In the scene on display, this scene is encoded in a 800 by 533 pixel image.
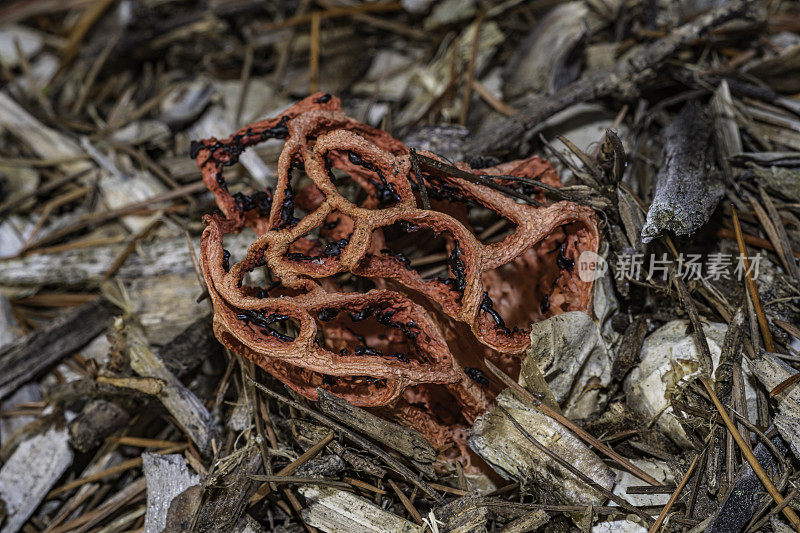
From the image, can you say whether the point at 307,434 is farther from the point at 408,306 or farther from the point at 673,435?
the point at 673,435

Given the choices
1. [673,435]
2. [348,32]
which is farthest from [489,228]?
[348,32]

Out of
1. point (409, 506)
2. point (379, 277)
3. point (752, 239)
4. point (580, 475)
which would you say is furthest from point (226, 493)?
point (752, 239)

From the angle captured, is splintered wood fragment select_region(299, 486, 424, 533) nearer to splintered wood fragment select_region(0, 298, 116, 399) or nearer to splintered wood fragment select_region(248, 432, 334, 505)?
splintered wood fragment select_region(248, 432, 334, 505)

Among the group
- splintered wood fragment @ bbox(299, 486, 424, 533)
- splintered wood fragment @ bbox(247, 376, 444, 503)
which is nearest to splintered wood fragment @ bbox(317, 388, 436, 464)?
splintered wood fragment @ bbox(247, 376, 444, 503)

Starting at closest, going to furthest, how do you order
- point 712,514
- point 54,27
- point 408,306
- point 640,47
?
point 712,514 < point 408,306 < point 640,47 < point 54,27

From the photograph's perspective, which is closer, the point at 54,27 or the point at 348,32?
the point at 348,32

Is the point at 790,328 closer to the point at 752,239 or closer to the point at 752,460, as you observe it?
the point at 752,239
